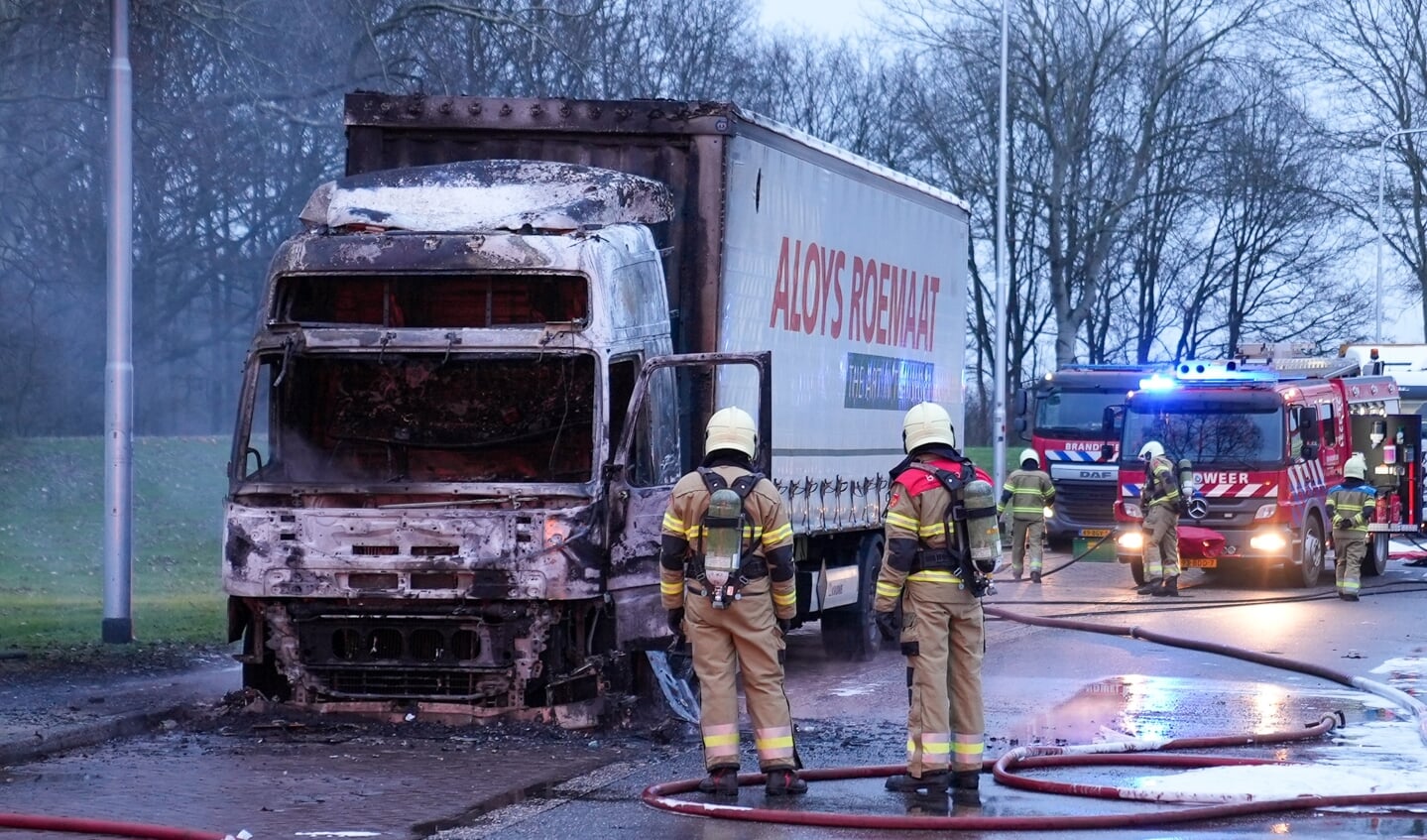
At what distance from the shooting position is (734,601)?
8.41 meters

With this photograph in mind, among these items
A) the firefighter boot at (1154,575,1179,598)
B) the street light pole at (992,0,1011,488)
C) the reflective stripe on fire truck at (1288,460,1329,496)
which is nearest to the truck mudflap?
the firefighter boot at (1154,575,1179,598)

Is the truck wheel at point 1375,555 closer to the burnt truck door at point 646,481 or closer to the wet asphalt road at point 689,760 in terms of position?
the wet asphalt road at point 689,760

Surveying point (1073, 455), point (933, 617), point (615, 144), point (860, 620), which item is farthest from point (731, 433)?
point (1073, 455)

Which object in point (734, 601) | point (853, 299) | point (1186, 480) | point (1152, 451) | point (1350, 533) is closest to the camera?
point (734, 601)

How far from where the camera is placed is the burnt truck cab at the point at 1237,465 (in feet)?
74.0

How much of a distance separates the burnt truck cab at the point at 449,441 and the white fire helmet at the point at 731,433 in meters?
1.58

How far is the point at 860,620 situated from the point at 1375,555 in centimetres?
1336

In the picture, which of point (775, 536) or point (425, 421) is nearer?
point (775, 536)

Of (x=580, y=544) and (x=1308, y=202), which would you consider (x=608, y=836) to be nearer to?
(x=580, y=544)

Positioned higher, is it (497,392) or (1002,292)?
(1002,292)

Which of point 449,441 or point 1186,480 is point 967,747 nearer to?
point 449,441

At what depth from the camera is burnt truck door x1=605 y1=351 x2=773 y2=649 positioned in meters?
10.2

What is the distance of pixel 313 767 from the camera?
30.0 feet

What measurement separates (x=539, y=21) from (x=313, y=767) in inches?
601
